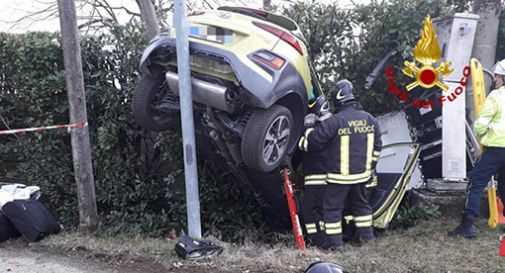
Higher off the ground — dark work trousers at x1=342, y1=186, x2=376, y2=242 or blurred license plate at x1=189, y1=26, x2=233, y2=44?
blurred license plate at x1=189, y1=26, x2=233, y2=44

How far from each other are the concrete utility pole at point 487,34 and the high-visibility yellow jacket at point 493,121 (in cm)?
95

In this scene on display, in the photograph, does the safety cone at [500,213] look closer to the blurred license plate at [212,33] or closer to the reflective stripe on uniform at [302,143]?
the reflective stripe on uniform at [302,143]

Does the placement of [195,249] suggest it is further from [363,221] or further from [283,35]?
[283,35]

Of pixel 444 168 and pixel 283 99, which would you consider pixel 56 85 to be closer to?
pixel 283 99

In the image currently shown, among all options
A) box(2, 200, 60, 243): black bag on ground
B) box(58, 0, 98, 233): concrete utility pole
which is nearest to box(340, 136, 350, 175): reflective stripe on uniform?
box(58, 0, 98, 233): concrete utility pole

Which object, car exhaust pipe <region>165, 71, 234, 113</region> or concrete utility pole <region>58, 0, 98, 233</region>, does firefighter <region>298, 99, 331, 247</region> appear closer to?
car exhaust pipe <region>165, 71, 234, 113</region>

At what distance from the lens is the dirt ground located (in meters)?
3.88

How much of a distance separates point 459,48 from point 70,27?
4.45 metres

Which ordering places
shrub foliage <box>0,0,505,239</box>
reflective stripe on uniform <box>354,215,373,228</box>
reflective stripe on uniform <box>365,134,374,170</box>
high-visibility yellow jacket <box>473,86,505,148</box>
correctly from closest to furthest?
high-visibility yellow jacket <box>473,86,505,148</box>
reflective stripe on uniform <box>365,134,374,170</box>
reflective stripe on uniform <box>354,215,373,228</box>
shrub foliage <box>0,0,505,239</box>

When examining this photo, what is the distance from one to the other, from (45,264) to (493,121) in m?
4.59

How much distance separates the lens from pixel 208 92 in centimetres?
399

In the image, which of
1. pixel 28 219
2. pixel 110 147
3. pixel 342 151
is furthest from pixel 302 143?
pixel 28 219

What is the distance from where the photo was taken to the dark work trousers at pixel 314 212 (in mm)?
4965

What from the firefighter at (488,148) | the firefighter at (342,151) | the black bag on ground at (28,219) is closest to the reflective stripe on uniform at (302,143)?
the firefighter at (342,151)
